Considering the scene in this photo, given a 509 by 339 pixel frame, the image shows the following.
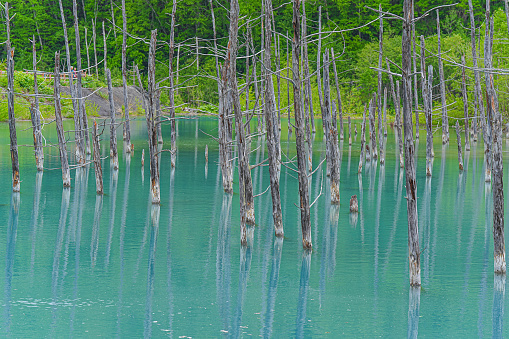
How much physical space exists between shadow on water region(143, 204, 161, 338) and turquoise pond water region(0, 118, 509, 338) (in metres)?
0.03

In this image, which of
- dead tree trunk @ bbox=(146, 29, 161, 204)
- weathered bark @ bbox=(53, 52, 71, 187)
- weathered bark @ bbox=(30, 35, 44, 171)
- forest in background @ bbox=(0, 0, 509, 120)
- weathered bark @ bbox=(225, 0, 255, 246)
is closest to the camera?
weathered bark @ bbox=(225, 0, 255, 246)

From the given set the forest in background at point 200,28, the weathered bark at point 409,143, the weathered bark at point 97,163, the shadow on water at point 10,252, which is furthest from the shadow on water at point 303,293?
the forest in background at point 200,28

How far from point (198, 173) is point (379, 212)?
9.92 meters

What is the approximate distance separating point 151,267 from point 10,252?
3.37m

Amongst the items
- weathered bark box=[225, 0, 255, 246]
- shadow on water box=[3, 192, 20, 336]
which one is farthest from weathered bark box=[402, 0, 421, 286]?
shadow on water box=[3, 192, 20, 336]

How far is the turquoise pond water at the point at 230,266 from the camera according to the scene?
10008 mm

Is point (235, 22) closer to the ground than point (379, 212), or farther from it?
farther from it

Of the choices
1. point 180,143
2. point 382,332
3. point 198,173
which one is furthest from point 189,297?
point 180,143

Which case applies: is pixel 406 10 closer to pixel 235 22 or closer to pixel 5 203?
pixel 235 22

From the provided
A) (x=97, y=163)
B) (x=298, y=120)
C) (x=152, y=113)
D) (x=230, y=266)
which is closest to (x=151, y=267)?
(x=230, y=266)

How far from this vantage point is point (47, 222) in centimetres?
1709

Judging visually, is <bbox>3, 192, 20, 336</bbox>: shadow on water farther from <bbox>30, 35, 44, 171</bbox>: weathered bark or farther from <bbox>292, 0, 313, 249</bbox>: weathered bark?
<bbox>292, 0, 313, 249</bbox>: weathered bark

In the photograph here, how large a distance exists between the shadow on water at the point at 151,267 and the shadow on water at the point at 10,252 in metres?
2.02

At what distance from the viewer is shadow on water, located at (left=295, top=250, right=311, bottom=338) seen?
9820 millimetres
